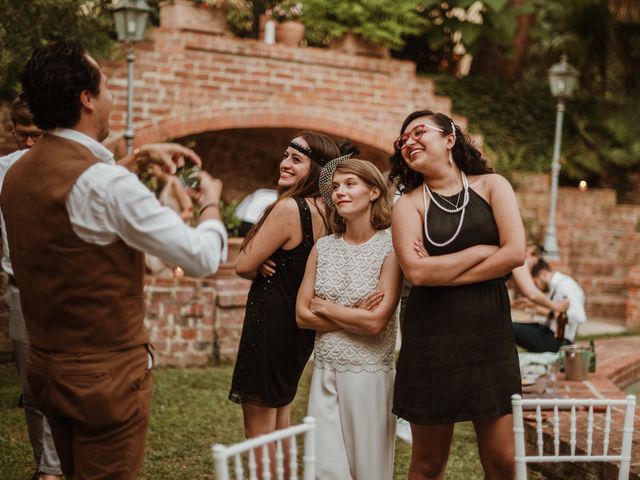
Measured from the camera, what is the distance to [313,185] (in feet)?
11.3

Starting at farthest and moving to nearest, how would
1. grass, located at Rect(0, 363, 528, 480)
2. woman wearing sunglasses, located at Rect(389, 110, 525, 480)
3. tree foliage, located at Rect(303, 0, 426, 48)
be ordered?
1. tree foliage, located at Rect(303, 0, 426, 48)
2. grass, located at Rect(0, 363, 528, 480)
3. woman wearing sunglasses, located at Rect(389, 110, 525, 480)

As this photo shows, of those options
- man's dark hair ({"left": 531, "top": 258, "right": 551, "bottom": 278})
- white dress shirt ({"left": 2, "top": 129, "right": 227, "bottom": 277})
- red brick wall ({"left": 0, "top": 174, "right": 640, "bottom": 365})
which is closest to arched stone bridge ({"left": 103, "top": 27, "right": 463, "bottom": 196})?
red brick wall ({"left": 0, "top": 174, "right": 640, "bottom": 365})

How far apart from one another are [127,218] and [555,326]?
439 cm

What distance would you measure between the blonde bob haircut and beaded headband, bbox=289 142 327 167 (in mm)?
256

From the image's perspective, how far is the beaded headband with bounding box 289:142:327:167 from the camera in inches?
136

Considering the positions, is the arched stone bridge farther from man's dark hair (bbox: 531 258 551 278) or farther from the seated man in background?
the seated man in background

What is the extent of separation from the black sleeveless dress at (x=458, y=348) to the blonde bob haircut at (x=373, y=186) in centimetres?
29

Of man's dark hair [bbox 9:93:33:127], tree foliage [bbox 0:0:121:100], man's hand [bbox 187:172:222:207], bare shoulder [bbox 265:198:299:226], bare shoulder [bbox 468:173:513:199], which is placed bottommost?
bare shoulder [bbox 265:198:299:226]

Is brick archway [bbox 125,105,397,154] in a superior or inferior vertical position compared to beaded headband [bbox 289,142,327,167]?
superior

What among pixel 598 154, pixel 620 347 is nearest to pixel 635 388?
pixel 620 347

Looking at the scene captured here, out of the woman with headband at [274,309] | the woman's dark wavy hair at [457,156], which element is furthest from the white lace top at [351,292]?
the woman's dark wavy hair at [457,156]

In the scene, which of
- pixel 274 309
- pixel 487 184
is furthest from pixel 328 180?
pixel 487 184

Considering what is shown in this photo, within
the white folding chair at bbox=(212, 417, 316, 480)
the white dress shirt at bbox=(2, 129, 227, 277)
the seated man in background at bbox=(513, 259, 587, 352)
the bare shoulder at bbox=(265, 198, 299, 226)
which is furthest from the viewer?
the seated man in background at bbox=(513, 259, 587, 352)

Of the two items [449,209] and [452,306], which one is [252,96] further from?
[452,306]
